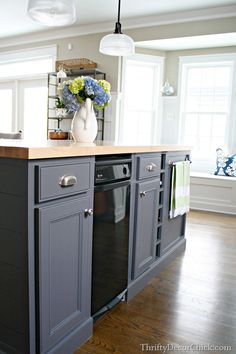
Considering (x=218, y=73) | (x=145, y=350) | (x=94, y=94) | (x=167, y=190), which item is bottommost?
(x=145, y=350)

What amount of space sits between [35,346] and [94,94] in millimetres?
1299

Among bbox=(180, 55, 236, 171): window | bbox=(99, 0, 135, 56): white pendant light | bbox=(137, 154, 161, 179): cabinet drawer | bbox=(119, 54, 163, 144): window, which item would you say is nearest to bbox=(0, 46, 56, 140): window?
bbox=(119, 54, 163, 144): window

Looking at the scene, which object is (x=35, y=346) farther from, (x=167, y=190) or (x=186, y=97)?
(x=186, y=97)

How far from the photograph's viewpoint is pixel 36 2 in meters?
2.14

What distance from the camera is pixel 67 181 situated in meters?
1.29

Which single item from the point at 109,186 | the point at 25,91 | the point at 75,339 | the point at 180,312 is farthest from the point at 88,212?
the point at 25,91

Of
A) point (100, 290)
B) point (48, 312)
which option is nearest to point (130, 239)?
point (100, 290)

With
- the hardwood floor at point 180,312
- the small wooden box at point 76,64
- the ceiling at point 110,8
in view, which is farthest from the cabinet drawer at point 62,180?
the small wooden box at point 76,64

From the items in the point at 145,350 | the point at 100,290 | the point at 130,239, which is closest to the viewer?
the point at 145,350

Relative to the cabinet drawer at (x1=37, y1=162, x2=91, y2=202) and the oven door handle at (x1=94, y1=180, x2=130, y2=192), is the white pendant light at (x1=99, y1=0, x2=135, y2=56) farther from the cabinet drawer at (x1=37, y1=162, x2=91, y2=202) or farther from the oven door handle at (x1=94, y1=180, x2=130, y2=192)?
the cabinet drawer at (x1=37, y1=162, x2=91, y2=202)

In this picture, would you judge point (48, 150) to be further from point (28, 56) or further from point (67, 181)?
point (28, 56)

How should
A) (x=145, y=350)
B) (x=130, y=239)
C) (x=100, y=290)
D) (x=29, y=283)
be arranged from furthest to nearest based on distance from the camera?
(x=130, y=239) < (x=100, y=290) < (x=145, y=350) < (x=29, y=283)

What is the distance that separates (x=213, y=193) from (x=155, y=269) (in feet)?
8.96

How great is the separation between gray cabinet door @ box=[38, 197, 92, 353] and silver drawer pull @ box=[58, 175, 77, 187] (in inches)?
3.3
